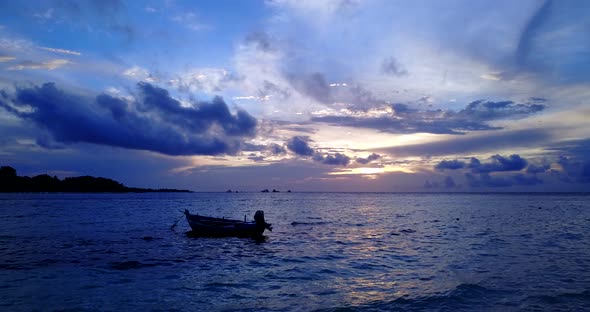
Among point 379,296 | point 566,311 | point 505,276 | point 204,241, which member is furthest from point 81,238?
point 566,311

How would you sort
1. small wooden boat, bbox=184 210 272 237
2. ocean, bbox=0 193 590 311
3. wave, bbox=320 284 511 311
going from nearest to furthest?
1. wave, bbox=320 284 511 311
2. ocean, bbox=0 193 590 311
3. small wooden boat, bbox=184 210 272 237

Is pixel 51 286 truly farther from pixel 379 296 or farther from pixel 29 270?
pixel 379 296

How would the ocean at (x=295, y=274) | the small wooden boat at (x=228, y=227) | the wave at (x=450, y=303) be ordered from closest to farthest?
the wave at (x=450, y=303) < the ocean at (x=295, y=274) < the small wooden boat at (x=228, y=227)

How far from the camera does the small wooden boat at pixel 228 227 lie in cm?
3972

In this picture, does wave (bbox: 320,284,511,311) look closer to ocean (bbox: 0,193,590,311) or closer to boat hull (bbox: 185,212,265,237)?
ocean (bbox: 0,193,590,311)

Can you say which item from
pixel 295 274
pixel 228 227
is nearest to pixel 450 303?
pixel 295 274

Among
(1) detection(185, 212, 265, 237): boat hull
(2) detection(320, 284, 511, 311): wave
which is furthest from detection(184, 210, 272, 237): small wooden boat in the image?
(2) detection(320, 284, 511, 311): wave

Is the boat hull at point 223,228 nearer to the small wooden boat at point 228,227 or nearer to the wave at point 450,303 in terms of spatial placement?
the small wooden boat at point 228,227

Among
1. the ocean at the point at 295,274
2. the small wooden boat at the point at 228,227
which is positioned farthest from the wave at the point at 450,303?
the small wooden boat at the point at 228,227

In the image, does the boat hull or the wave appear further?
the boat hull

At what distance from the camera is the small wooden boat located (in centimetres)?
3972

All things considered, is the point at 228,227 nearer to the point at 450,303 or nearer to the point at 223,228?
the point at 223,228

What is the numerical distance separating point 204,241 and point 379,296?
23.9m

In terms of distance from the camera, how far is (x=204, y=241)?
37125 millimetres
